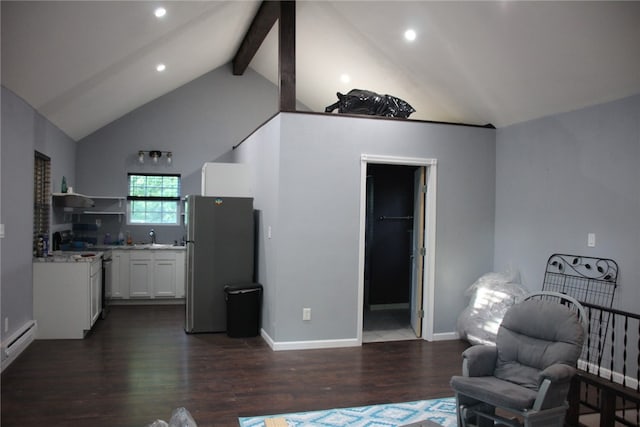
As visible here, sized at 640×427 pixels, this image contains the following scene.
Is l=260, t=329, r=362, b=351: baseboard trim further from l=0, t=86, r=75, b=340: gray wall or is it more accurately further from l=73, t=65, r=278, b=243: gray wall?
l=73, t=65, r=278, b=243: gray wall

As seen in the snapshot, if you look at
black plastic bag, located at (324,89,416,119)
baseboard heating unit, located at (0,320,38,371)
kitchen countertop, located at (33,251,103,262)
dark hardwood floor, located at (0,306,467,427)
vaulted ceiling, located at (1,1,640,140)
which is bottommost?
dark hardwood floor, located at (0,306,467,427)

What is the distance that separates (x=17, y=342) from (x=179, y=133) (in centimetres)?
441

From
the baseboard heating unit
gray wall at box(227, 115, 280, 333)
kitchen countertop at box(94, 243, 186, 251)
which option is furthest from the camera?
kitchen countertop at box(94, 243, 186, 251)

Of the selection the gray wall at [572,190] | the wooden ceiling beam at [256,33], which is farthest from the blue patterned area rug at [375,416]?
the wooden ceiling beam at [256,33]

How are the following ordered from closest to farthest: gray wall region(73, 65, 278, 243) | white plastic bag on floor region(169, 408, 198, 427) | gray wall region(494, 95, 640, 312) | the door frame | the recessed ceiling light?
white plastic bag on floor region(169, 408, 198, 427), gray wall region(494, 95, 640, 312), the recessed ceiling light, the door frame, gray wall region(73, 65, 278, 243)

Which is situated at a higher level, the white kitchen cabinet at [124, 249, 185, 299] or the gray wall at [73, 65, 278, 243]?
the gray wall at [73, 65, 278, 243]

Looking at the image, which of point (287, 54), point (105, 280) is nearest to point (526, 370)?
point (287, 54)

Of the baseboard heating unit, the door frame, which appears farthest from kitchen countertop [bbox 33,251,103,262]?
the door frame

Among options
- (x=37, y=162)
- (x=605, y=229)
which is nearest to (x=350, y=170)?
(x=605, y=229)

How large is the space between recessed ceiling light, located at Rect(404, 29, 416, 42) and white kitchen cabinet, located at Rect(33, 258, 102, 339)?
13.8 ft

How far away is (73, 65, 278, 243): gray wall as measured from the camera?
770cm

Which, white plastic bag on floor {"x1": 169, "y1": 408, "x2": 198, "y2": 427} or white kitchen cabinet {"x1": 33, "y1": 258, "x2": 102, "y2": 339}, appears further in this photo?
white kitchen cabinet {"x1": 33, "y1": 258, "x2": 102, "y2": 339}

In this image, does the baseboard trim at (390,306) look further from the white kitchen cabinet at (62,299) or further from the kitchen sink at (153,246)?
the white kitchen cabinet at (62,299)

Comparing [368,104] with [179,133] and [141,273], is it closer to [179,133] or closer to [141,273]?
[179,133]
